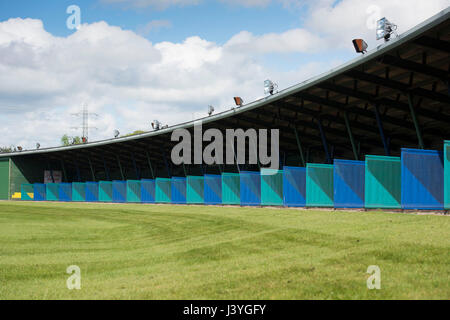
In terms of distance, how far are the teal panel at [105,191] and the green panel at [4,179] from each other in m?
18.6

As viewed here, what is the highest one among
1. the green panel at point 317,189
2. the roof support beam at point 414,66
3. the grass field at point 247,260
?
the roof support beam at point 414,66

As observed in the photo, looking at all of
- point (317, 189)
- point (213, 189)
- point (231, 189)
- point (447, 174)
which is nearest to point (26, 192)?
point (213, 189)

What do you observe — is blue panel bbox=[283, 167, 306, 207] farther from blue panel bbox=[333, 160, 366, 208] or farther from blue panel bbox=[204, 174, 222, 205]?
blue panel bbox=[204, 174, 222, 205]

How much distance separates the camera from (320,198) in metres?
25.3

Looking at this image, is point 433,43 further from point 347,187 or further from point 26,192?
point 26,192

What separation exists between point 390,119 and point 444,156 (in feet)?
33.9

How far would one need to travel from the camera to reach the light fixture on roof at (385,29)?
17.2 m

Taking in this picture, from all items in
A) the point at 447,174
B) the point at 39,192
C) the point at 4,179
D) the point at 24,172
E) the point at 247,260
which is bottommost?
the point at 247,260

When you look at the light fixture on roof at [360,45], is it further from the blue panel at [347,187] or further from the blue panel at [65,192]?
the blue panel at [65,192]

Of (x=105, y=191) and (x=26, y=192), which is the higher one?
(x=26, y=192)

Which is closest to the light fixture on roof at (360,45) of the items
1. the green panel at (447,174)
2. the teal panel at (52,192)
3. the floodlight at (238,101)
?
the green panel at (447,174)

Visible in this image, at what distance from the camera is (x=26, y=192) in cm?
6156

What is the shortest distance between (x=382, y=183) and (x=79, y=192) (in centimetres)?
4014
